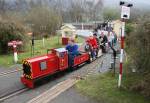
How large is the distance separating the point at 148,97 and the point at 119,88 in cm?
139

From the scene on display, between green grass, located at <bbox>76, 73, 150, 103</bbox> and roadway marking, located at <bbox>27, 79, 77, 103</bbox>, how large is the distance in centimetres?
53

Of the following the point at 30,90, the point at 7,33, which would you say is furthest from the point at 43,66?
the point at 7,33

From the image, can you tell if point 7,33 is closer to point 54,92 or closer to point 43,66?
point 43,66

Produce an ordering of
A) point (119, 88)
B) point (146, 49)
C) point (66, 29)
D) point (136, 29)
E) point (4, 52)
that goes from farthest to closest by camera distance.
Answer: point (66, 29)
point (4, 52)
point (119, 88)
point (136, 29)
point (146, 49)

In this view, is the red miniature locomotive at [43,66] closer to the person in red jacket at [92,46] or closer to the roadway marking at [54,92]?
the roadway marking at [54,92]

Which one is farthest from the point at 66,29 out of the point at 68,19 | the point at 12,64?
the point at 68,19

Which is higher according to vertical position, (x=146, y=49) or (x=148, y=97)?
(x=146, y=49)

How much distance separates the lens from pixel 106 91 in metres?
11.0

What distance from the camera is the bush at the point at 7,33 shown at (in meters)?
22.5

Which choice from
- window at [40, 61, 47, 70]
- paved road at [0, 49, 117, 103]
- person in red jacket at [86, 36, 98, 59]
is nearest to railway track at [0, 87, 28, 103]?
paved road at [0, 49, 117, 103]

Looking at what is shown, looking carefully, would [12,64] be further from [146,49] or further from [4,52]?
[146,49]

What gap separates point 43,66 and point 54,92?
2192mm

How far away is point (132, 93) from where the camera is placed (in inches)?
419

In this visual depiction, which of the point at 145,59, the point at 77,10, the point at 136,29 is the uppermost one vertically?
the point at 77,10
